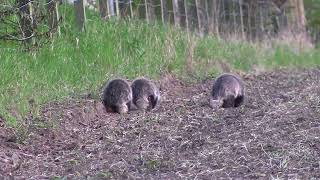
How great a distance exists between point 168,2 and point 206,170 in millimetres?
8233

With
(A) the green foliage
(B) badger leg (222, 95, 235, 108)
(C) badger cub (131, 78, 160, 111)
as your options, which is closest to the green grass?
(C) badger cub (131, 78, 160, 111)

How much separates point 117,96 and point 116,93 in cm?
8

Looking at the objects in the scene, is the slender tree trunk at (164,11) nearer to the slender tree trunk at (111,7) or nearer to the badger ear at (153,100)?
the slender tree trunk at (111,7)

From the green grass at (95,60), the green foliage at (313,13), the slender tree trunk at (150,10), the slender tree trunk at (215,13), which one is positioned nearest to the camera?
the green grass at (95,60)

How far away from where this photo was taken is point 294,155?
5.09m

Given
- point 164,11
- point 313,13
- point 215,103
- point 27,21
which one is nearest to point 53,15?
point 27,21

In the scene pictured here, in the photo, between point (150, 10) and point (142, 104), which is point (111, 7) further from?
point (142, 104)

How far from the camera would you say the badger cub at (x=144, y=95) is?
7.67 m

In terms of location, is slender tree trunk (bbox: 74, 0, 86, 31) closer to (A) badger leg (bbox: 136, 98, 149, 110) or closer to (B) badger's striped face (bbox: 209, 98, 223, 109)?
(A) badger leg (bbox: 136, 98, 149, 110)

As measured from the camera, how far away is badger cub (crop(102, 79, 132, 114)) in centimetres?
738

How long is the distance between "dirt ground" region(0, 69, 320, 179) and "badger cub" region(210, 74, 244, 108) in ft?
0.62

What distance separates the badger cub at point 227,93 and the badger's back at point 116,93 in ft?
3.09

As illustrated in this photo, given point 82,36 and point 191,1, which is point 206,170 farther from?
point 191,1

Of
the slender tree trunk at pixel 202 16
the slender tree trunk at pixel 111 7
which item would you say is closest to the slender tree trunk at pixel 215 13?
the slender tree trunk at pixel 202 16
